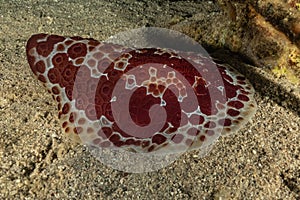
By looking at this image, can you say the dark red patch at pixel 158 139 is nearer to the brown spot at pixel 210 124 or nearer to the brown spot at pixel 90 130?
the brown spot at pixel 210 124

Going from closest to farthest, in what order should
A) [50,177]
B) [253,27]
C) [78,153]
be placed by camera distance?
[50,177]
[78,153]
[253,27]

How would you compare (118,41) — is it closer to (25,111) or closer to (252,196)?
(25,111)

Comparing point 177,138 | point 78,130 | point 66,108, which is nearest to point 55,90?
point 66,108

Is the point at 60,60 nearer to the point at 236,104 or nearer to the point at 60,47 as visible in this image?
the point at 60,47

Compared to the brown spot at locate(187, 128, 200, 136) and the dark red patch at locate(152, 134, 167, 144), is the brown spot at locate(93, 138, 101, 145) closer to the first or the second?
the dark red patch at locate(152, 134, 167, 144)

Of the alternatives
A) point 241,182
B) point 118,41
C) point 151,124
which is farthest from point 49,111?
point 241,182

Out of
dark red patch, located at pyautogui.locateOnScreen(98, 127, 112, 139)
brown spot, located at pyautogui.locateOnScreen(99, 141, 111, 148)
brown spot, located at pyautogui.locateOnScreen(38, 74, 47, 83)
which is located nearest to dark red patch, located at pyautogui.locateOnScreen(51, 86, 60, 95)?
brown spot, located at pyautogui.locateOnScreen(38, 74, 47, 83)

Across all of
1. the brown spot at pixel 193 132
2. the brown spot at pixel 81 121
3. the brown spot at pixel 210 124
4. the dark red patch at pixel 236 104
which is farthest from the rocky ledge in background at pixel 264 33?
the brown spot at pixel 81 121

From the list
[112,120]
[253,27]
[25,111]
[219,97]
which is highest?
[253,27]
